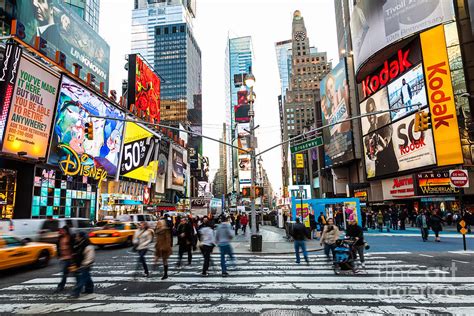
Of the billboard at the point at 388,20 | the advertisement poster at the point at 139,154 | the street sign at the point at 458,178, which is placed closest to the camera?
the street sign at the point at 458,178

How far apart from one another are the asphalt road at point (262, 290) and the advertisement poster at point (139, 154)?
3337 centimetres

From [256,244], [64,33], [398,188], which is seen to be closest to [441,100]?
[398,188]

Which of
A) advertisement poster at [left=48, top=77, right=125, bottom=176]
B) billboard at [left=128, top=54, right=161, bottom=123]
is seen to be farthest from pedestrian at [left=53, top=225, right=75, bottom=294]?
billboard at [left=128, top=54, right=161, bottom=123]

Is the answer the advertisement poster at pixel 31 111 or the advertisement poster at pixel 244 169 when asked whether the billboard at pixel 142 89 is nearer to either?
the advertisement poster at pixel 244 169

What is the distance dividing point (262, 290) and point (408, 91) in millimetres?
39282

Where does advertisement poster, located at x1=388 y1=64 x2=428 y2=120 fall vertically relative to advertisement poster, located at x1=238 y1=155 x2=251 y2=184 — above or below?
above

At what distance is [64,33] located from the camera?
52781mm

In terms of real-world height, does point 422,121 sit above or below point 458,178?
above

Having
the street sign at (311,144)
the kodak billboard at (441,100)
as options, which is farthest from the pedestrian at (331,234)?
the kodak billboard at (441,100)

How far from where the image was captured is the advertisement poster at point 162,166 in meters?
66.6

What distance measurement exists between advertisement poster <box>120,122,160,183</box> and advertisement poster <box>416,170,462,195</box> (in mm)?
37038

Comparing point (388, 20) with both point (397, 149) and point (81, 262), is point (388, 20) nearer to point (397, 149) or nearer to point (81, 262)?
point (397, 149)

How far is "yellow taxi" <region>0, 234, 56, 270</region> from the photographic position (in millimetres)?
10469

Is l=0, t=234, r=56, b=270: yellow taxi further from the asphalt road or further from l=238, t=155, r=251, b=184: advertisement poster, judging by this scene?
l=238, t=155, r=251, b=184: advertisement poster
